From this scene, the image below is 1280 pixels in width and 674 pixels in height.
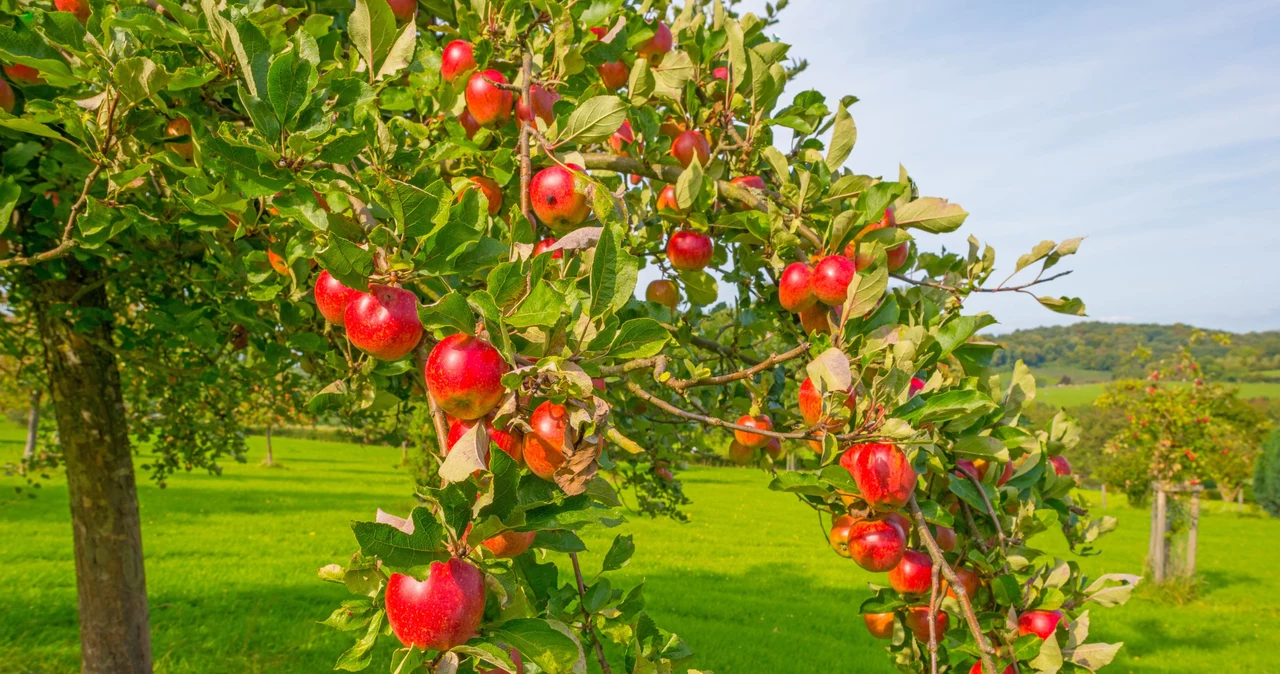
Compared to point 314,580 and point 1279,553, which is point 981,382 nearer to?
point 314,580

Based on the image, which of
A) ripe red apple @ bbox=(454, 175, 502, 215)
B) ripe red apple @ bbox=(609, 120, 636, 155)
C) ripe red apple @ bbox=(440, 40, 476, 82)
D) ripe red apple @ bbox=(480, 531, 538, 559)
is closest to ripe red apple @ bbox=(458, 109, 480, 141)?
ripe red apple @ bbox=(440, 40, 476, 82)

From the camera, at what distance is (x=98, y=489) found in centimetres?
419

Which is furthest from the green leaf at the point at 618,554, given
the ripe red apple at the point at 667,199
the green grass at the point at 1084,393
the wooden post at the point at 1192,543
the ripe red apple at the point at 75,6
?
the green grass at the point at 1084,393

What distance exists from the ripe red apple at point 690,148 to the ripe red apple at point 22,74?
1966mm

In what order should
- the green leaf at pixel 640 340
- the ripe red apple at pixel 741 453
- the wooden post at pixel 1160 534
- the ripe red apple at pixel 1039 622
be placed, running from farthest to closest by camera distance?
the wooden post at pixel 1160 534 < the ripe red apple at pixel 741 453 < the ripe red apple at pixel 1039 622 < the green leaf at pixel 640 340

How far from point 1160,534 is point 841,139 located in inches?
626

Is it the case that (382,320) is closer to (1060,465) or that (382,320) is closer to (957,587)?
(957,587)

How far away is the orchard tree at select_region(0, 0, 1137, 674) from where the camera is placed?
3.79 feet

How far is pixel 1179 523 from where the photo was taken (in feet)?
50.7

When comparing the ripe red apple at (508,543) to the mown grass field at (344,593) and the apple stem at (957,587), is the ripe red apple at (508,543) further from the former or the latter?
the apple stem at (957,587)

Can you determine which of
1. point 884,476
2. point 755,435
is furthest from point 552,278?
point 755,435

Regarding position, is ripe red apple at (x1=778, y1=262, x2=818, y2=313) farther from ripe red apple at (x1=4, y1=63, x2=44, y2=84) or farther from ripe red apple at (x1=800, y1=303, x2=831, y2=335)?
ripe red apple at (x1=4, y1=63, x2=44, y2=84)

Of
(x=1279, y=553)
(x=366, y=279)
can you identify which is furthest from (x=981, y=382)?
(x=1279, y=553)

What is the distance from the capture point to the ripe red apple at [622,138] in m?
2.20
